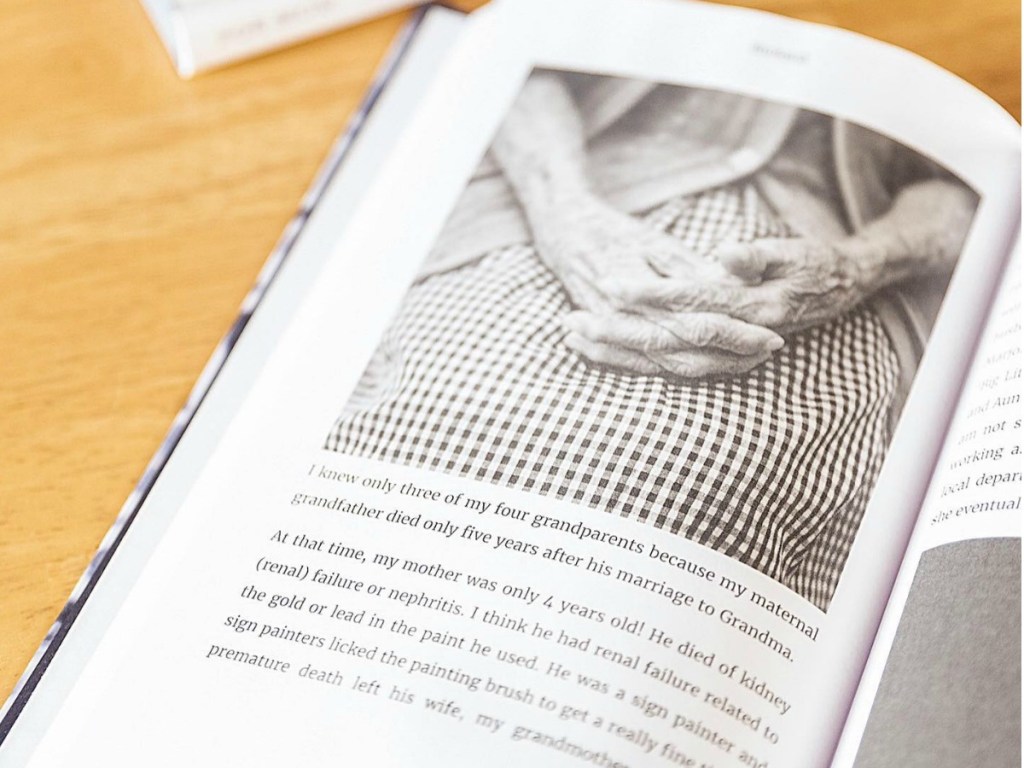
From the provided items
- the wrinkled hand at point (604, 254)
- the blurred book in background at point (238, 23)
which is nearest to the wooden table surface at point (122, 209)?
the blurred book in background at point (238, 23)

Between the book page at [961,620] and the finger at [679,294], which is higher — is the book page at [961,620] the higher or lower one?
the lower one

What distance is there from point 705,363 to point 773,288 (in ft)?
0.14

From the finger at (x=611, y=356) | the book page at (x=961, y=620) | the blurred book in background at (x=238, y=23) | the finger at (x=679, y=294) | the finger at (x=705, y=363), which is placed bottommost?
the book page at (x=961, y=620)

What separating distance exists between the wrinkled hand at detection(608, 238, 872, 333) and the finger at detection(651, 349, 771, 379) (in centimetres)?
2

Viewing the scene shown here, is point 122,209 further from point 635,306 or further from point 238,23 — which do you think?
point 635,306

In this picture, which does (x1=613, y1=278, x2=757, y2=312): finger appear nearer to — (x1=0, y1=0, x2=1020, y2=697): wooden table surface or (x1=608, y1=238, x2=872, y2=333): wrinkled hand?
(x1=608, y1=238, x2=872, y2=333): wrinkled hand

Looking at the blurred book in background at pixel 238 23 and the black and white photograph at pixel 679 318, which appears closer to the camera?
the black and white photograph at pixel 679 318

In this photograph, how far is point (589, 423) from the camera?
369mm

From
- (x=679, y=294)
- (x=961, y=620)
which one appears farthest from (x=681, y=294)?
(x=961, y=620)

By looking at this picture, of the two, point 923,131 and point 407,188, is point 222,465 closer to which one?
point 407,188

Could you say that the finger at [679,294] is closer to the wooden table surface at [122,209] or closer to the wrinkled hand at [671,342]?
the wrinkled hand at [671,342]

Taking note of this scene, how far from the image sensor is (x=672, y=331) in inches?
15.3

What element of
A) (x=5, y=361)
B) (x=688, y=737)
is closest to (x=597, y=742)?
(x=688, y=737)

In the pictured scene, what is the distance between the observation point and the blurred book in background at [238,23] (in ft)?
1.54
